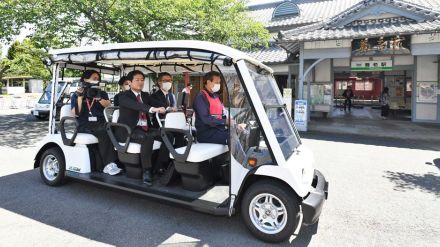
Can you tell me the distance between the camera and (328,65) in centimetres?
1565

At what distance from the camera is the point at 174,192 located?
139 inches

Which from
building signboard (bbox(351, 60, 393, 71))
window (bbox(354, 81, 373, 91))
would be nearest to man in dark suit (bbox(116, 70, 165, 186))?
building signboard (bbox(351, 60, 393, 71))

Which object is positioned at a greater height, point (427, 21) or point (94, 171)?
point (427, 21)

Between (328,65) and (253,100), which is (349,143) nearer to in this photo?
(253,100)

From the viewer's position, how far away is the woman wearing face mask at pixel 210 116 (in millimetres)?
3848

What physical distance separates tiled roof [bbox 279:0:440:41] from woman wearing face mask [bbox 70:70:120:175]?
851cm

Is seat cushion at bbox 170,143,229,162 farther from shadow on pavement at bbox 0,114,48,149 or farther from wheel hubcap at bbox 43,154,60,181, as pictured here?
shadow on pavement at bbox 0,114,48,149

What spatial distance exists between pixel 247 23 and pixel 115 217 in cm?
983

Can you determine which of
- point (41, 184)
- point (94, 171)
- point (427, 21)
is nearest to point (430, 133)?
point (427, 21)

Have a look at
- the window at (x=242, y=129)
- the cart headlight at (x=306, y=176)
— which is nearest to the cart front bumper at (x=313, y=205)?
the cart headlight at (x=306, y=176)

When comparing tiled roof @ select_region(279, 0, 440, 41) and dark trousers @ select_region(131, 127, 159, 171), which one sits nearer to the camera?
dark trousers @ select_region(131, 127, 159, 171)

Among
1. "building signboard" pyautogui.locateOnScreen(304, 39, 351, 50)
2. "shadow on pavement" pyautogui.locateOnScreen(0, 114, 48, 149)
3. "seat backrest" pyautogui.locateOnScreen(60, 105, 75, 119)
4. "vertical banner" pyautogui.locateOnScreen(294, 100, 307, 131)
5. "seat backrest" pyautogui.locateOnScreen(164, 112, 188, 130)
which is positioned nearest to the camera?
"seat backrest" pyautogui.locateOnScreen(164, 112, 188, 130)

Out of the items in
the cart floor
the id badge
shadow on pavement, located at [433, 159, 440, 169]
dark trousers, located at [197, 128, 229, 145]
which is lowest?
shadow on pavement, located at [433, 159, 440, 169]

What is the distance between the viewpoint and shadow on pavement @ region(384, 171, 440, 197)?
4824mm
